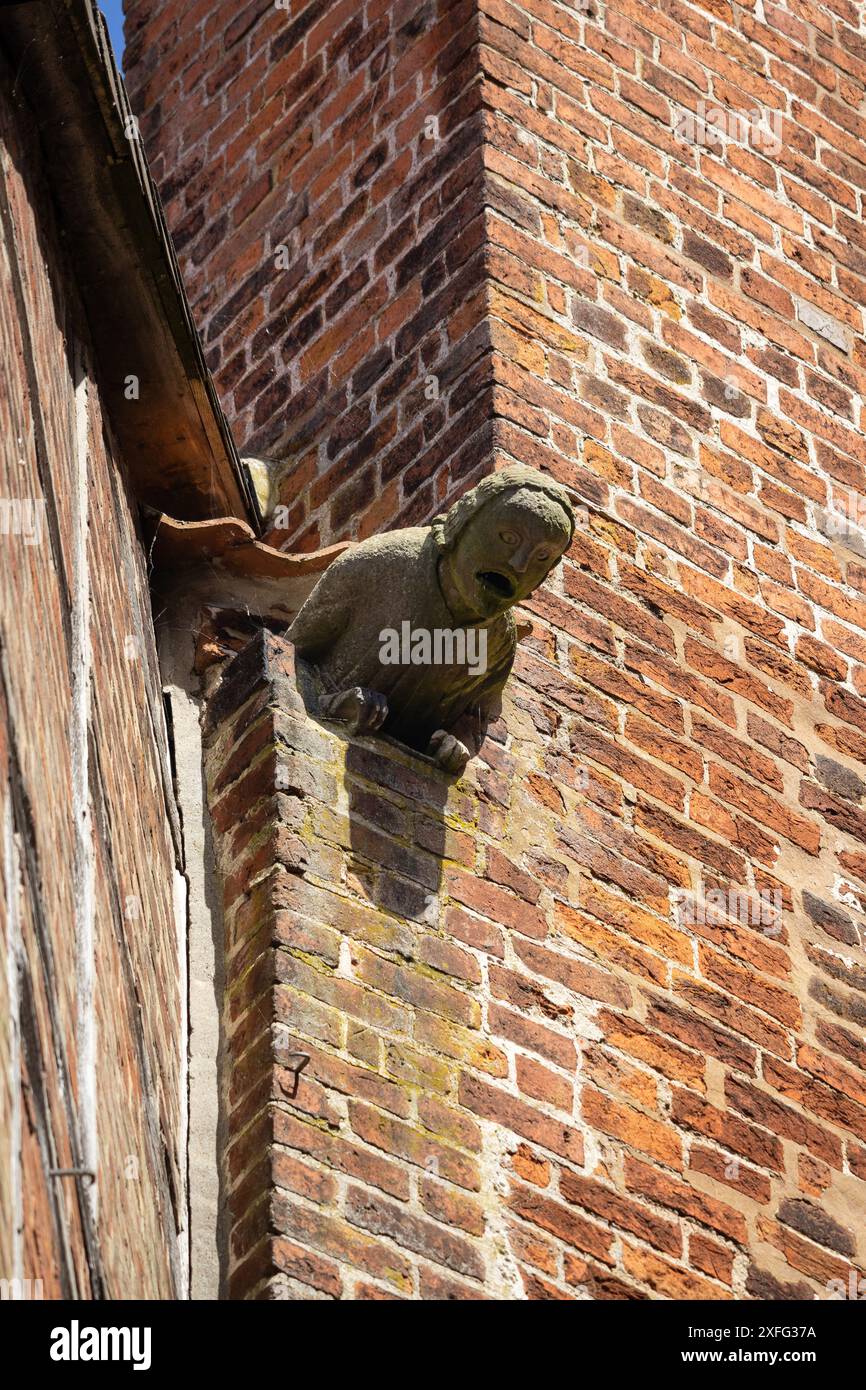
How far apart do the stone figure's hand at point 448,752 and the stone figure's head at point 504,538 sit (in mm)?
375

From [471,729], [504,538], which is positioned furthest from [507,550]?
[471,729]

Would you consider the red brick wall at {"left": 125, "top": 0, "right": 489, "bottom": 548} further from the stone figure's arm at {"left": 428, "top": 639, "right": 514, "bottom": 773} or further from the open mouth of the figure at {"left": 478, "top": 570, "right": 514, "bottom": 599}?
the open mouth of the figure at {"left": 478, "top": 570, "right": 514, "bottom": 599}

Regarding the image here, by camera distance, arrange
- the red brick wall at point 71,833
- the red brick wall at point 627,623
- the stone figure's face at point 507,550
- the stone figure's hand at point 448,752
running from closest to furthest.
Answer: the red brick wall at point 71,833
the stone figure's face at point 507,550
the red brick wall at point 627,623
the stone figure's hand at point 448,752

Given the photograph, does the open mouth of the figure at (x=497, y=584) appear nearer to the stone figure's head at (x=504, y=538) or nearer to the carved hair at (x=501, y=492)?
the stone figure's head at (x=504, y=538)

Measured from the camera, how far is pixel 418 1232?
218 inches

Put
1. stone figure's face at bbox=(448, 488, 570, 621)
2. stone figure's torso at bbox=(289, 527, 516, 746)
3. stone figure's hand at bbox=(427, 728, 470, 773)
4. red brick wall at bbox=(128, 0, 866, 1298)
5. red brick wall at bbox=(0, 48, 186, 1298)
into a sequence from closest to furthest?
red brick wall at bbox=(0, 48, 186, 1298) < stone figure's face at bbox=(448, 488, 570, 621) < red brick wall at bbox=(128, 0, 866, 1298) < stone figure's torso at bbox=(289, 527, 516, 746) < stone figure's hand at bbox=(427, 728, 470, 773)

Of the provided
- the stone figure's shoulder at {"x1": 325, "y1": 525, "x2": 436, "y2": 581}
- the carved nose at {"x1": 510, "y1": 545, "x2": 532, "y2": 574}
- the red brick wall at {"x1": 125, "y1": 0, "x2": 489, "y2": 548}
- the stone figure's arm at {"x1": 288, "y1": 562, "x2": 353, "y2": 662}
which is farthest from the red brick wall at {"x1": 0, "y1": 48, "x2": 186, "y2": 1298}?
the red brick wall at {"x1": 125, "y1": 0, "x2": 489, "y2": 548}

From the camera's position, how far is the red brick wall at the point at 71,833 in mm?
3566

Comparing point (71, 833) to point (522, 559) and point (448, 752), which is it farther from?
point (448, 752)

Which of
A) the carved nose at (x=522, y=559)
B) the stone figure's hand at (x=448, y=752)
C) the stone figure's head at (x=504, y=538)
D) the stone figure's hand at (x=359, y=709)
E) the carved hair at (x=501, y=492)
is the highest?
the carved hair at (x=501, y=492)

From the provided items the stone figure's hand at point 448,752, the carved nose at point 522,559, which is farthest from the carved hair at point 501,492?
the stone figure's hand at point 448,752

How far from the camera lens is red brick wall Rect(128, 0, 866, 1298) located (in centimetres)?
598

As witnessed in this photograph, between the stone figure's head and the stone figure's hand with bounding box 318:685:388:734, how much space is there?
0.33 meters

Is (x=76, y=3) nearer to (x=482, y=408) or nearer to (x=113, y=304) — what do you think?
(x=113, y=304)
